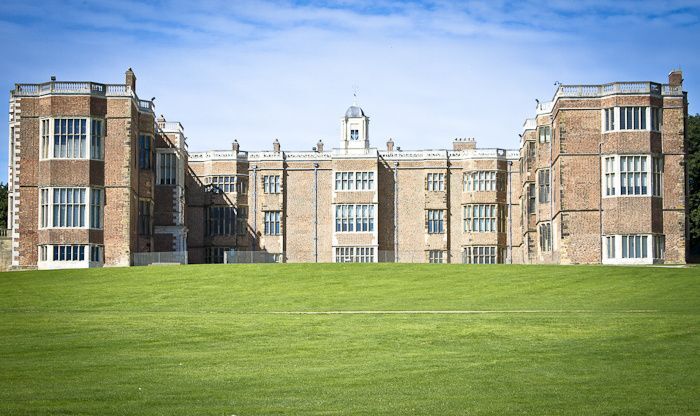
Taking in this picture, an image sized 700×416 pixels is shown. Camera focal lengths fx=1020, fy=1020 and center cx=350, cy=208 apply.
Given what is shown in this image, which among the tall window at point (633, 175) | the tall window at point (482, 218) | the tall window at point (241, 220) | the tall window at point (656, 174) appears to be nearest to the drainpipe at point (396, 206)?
the tall window at point (482, 218)

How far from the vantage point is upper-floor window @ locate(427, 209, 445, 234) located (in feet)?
252

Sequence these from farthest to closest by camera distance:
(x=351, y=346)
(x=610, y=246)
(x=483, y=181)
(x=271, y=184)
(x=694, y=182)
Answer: (x=694, y=182)
(x=271, y=184)
(x=483, y=181)
(x=610, y=246)
(x=351, y=346)

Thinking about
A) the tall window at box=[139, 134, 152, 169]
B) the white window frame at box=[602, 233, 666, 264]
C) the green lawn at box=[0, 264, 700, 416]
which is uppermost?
the tall window at box=[139, 134, 152, 169]

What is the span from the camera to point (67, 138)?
57.9m

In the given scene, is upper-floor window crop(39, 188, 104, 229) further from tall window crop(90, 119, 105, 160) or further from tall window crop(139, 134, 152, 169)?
tall window crop(139, 134, 152, 169)

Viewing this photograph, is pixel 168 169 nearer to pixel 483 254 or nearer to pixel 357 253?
pixel 357 253

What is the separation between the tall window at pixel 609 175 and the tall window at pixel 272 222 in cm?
2703

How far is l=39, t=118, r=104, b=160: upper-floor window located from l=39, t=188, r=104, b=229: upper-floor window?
1.99 m

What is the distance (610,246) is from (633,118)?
7.56 meters

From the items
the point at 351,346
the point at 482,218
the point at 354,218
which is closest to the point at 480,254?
the point at 482,218

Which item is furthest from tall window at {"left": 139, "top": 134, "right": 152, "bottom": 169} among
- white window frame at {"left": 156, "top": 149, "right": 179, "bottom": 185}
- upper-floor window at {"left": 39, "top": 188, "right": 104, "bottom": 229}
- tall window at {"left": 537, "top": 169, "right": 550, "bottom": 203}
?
tall window at {"left": 537, "top": 169, "right": 550, "bottom": 203}

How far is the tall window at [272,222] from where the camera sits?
3051 inches

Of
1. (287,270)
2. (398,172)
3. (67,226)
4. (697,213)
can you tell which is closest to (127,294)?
(287,270)

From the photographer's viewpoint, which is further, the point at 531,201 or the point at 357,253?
the point at 357,253
